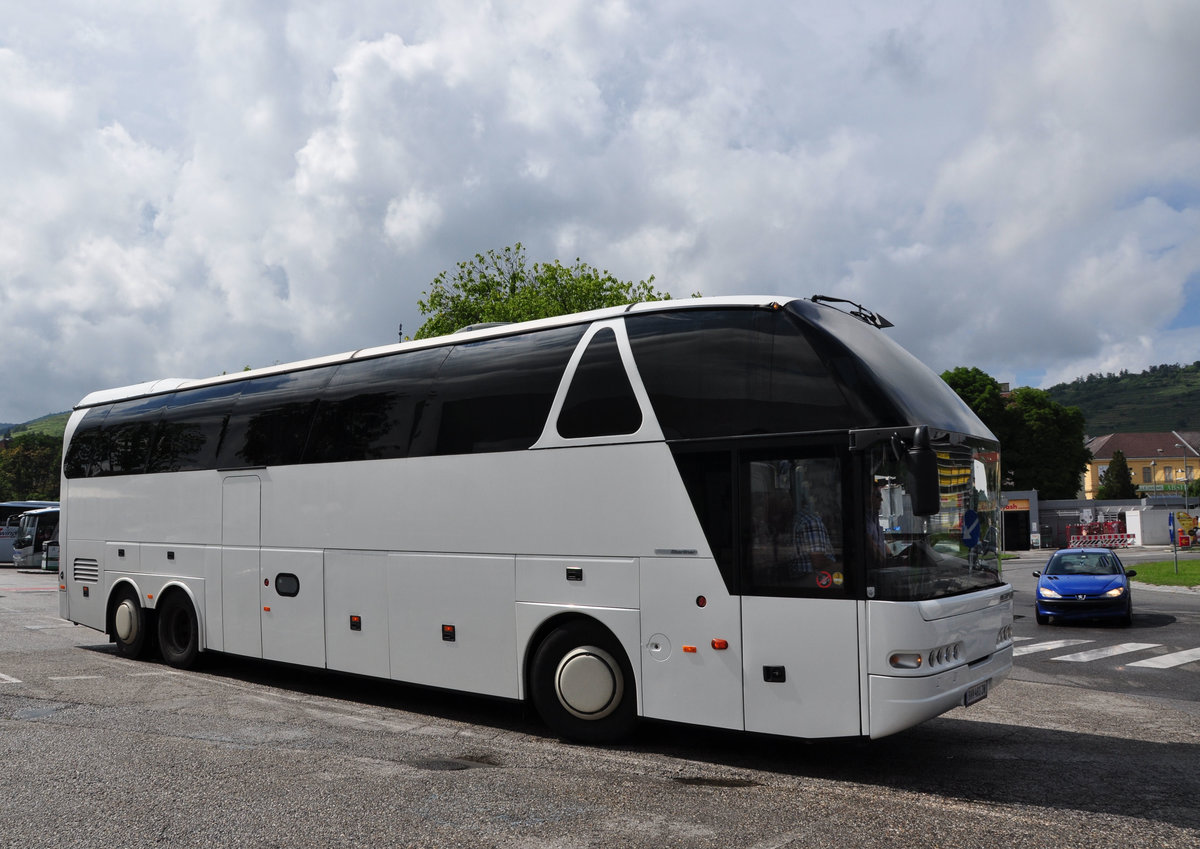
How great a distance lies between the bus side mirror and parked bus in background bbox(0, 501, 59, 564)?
44.4 m

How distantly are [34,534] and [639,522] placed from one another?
A: 3875cm

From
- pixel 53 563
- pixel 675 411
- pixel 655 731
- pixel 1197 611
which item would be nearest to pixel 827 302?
pixel 675 411

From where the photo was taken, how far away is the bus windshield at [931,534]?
656 cm

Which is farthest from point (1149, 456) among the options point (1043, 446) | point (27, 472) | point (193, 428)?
point (193, 428)

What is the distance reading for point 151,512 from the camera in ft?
41.4

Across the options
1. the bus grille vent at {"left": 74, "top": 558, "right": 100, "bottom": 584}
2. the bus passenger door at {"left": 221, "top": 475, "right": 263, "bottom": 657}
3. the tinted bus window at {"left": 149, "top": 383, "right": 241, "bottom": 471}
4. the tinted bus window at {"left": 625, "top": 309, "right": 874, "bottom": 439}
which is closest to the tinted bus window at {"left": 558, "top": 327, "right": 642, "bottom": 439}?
the tinted bus window at {"left": 625, "top": 309, "right": 874, "bottom": 439}

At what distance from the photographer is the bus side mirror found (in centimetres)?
630

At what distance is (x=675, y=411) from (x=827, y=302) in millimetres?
1731

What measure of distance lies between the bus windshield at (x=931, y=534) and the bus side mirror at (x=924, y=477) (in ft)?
0.86

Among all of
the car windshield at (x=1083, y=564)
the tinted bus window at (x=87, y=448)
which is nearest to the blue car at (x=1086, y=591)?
the car windshield at (x=1083, y=564)

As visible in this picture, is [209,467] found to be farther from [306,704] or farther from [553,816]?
[553,816]

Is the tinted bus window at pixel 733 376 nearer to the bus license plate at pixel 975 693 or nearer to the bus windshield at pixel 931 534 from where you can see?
the bus windshield at pixel 931 534

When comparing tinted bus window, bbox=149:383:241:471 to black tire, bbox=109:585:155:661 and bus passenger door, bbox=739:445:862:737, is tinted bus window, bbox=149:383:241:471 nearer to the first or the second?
black tire, bbox=109:585:155:661

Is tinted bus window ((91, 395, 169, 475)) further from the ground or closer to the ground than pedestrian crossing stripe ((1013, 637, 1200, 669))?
further from the ground
